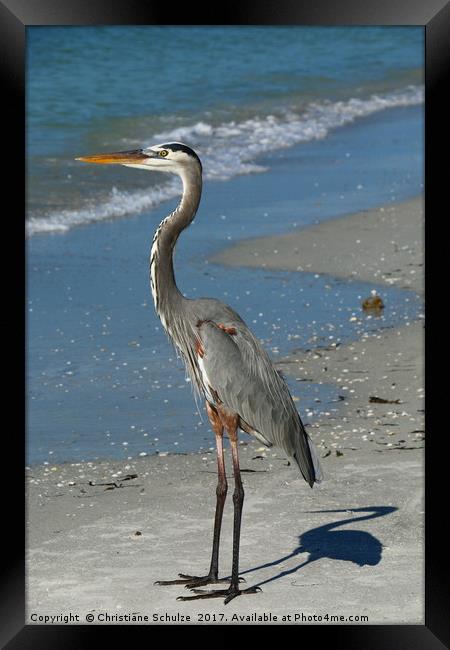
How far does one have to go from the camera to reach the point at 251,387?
6117 millimetres

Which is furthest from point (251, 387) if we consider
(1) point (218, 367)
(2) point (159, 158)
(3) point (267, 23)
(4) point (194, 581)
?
(3) point (267, 23)

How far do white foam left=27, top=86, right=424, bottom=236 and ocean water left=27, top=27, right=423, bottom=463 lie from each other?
0.03m

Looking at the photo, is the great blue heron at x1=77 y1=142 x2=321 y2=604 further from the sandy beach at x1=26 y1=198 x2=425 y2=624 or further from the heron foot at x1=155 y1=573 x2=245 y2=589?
the sandy beach at x1=26 y1=198 x2=425 y2=624

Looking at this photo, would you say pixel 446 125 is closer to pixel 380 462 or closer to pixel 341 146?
pixel 380 462

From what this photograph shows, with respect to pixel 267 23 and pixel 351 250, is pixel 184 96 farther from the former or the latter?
pixel 267 23

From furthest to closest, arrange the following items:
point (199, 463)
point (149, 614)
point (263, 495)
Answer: point (199, 463), point (263, 495), point (149, 614)

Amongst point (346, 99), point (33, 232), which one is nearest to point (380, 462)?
point (33, 232)

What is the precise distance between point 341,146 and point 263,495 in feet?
34.0

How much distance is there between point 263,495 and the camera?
7.12m

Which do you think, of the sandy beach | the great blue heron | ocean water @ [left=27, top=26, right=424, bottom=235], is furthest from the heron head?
ocean water @ [left=27, top=26, right=424, bottom=235]

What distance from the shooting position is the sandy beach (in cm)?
584

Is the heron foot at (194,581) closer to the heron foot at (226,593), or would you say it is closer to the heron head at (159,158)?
the heron foot at (226,593)

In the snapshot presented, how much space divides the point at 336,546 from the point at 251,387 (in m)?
0.97

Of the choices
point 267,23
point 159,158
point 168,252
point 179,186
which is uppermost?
point 179,186
